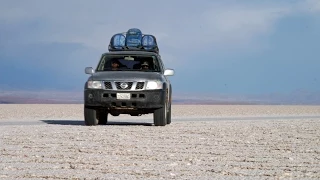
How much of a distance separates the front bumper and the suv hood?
1.18ft

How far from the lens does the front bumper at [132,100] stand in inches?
647

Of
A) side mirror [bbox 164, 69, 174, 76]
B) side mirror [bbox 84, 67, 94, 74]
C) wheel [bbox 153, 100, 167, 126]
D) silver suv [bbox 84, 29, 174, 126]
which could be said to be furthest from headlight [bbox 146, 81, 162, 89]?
side mirror [bbox 84, 67, 94, 74]

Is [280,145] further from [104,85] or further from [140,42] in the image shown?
[140,42]

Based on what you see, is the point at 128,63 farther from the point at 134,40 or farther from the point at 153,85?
the point at 134,40

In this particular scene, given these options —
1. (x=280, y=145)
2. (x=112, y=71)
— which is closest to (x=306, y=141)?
(x=280, y=145)

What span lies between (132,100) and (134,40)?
4112mm

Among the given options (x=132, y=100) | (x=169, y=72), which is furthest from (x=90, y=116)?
(x=169, y=72)

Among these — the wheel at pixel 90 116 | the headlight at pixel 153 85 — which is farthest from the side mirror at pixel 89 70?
the headlight at pixel 153 85

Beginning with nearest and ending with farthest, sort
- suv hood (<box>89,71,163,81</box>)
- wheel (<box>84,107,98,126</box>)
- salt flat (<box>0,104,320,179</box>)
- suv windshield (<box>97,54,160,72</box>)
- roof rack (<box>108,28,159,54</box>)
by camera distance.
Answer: salt flat (<box>0,104,320,179</box>), suv hood (<box>89,71,163,81</box>), wheel (<box>84,107,98,126</box>), suv windshield (<box>97,54,160,72</box>), roof rack (<box>108,28,159,54</box>)

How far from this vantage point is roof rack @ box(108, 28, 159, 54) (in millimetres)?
19531

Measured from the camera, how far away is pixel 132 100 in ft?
53.8

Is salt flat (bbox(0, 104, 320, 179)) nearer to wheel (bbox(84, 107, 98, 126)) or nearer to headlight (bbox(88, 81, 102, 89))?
headlight (bbox(88, 81, 102, 89))

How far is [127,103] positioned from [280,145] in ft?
18.8

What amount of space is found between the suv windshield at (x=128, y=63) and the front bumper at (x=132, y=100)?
56.3 inches
